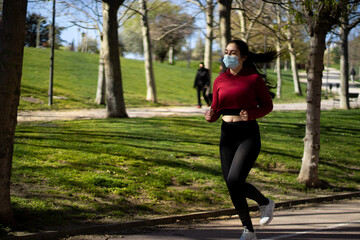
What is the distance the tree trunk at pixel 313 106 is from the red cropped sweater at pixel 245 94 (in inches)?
183

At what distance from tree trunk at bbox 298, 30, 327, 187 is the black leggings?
4.82 metres

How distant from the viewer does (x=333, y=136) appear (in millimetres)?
16062

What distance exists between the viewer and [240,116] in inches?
182

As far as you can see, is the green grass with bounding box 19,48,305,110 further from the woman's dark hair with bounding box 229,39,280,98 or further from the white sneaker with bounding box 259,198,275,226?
the white sneaker with bounding box 259,198,275,226

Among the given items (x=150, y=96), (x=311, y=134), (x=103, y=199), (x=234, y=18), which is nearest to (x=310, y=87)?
(x=311, y=134)

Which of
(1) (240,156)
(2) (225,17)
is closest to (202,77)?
(2) (225,17)

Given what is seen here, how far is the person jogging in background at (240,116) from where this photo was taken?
4598mm

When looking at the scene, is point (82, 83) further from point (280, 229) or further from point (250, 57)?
point (250, 57)

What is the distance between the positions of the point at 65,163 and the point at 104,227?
2833mm

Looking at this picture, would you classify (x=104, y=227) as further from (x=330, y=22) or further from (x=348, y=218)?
(x=330, y=22)

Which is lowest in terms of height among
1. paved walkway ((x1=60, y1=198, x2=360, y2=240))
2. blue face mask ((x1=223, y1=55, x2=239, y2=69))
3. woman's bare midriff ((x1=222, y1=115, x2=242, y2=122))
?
paved walkway ((x1=60, y1=198, x2=360, y2=240))

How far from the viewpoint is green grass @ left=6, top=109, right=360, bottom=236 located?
653 cm

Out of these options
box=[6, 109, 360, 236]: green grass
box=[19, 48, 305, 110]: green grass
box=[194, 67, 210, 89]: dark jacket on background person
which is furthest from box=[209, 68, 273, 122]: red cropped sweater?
box=[19, 48, 305, 110]: green grass

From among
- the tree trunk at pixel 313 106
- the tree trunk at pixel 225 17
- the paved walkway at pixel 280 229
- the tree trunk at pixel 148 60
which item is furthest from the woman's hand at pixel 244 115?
the tree trunk at pixel 148 60
